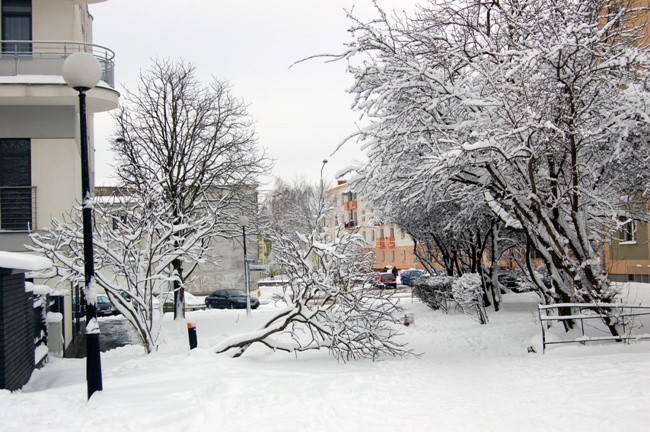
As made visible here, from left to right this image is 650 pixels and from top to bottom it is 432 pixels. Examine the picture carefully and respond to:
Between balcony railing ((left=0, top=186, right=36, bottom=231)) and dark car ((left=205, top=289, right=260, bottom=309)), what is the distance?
18000 millimetres

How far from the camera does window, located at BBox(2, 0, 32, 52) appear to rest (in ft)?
62.1

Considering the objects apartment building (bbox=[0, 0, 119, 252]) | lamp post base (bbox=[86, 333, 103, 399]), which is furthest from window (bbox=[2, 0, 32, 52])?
lamp post base (bbox=[86, 333, 103, 399])

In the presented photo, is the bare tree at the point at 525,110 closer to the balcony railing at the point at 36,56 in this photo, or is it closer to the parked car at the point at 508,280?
the balcony railing at the point at 36,56

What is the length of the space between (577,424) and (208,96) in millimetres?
23166

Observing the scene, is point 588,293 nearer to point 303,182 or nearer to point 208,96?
point 208,96

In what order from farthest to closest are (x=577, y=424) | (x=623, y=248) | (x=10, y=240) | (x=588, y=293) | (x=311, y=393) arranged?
(x=623, y=248)
(x=10, y=240)
(x=588, y=293)
(x=311, y=393)
(x=577, y=424)

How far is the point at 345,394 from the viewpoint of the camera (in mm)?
9148

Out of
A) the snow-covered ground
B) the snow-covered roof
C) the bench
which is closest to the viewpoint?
A: the snow-covered ground

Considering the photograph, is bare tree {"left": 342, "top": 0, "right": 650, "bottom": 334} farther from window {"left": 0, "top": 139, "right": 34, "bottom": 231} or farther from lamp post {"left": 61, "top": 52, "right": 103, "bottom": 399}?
window {"left": 0, "top": 139, "right": 34, "bottom": 231}

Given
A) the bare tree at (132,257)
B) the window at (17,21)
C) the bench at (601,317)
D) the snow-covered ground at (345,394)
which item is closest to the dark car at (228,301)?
the window at (17,21)

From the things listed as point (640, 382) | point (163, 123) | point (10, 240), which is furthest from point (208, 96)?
point (640, 382)

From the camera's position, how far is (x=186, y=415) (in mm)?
7578

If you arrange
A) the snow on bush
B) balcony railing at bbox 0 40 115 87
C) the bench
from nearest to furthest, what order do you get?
the bench < balcony railing at bbox 0 40 115 87 < the snow on bush

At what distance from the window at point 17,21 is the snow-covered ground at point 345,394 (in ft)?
34.9
